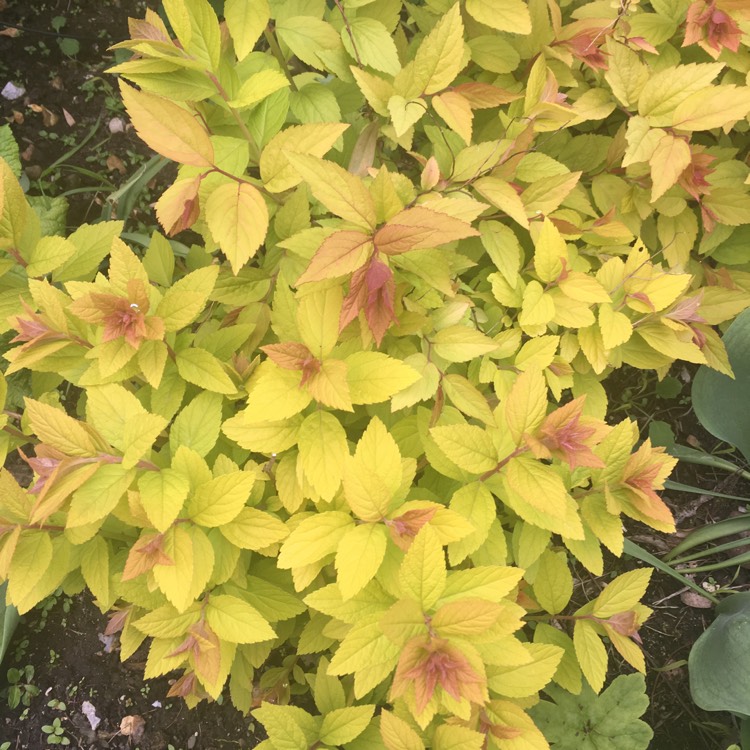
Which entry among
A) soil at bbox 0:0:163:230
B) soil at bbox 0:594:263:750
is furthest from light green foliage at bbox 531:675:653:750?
soil at bbox 0:0:163:230

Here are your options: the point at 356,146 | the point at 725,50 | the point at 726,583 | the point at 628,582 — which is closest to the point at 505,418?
the point at 628,582

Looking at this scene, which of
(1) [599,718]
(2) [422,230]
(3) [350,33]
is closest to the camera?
(2) [422,230]

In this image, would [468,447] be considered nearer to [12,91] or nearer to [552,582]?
[552,582]

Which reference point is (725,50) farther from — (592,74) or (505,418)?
(505,418)

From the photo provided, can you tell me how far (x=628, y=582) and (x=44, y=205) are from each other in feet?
7.08

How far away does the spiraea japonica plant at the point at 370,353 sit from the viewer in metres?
1.03

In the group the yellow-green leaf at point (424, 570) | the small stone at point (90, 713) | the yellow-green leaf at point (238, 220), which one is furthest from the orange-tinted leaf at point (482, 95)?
the small stone at point (90, 713)

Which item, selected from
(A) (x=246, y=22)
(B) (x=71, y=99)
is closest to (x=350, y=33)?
(A) (x=246, y=22)

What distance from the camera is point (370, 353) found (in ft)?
3.63

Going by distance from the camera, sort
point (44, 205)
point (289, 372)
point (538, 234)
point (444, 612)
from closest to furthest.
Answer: point (444, 612), point (289, 372), point (538, 234), point (44, 205)

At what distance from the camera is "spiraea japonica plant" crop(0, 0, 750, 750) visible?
1033mm

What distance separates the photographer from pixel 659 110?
1.33 m

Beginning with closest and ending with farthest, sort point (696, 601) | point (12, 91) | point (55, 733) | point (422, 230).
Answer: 1. point (422, 230)
2. point (55, 733)
3. point (696, 601)
4. point (12, 91)

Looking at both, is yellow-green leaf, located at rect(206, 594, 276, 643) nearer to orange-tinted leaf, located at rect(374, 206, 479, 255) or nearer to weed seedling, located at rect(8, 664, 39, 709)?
orange-tinted leaf, located at rect(374, 206, 479, 255)
